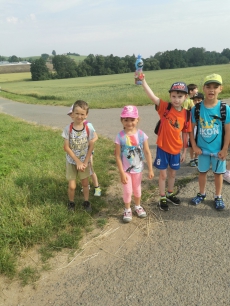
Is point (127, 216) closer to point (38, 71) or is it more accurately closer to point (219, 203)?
point (219, 203)

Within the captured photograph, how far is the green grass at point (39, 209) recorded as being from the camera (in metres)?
3.00

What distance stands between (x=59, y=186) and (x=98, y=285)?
7.05ft

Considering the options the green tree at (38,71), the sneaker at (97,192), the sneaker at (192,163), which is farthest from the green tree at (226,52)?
the sneaker at (97,192)

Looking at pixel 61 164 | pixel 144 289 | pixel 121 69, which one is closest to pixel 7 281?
pixel 144 289

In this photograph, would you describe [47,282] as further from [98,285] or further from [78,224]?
[78,224]

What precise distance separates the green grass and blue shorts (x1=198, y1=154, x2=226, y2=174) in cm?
156

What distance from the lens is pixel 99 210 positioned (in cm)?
381

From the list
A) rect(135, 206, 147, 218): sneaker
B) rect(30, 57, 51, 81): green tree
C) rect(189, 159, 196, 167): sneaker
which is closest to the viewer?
rect(135, 206, 147, 218): sneaker

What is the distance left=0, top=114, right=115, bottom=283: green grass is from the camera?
3.00 metres

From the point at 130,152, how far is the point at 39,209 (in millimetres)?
1455

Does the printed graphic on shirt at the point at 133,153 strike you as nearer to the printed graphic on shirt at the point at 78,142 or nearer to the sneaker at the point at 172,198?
the printed graphic on shirt at the point at 78,142

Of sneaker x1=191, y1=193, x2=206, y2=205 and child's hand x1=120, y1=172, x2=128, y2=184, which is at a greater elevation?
child's hand x1=120, y1=172, x2=128, y2=184

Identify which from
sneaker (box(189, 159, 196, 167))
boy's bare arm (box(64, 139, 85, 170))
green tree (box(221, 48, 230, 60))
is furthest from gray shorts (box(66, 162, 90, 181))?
green tree (box(221, 48, 230, 60))

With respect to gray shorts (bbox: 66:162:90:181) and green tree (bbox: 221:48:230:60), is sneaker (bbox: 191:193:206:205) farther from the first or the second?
green tree (bbox: 221:48:230:60)
